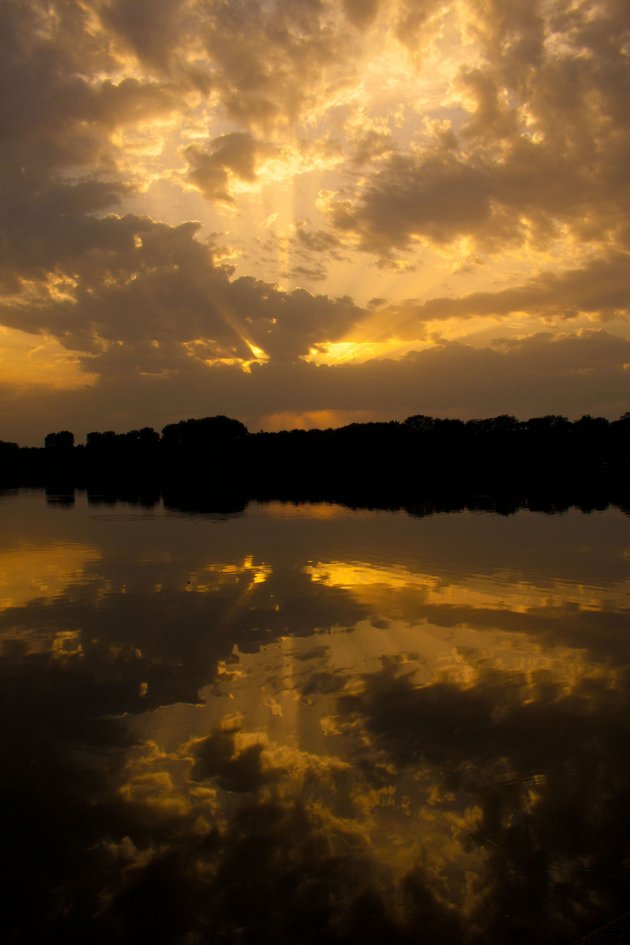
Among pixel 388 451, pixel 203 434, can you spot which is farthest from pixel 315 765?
pixel 203 434

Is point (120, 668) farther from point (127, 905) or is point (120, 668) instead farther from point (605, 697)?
point (605, 697)

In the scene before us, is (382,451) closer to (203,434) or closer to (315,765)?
(203,434)

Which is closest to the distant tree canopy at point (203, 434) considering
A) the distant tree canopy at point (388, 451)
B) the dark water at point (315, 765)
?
the distant tree canopy at point (388, 451)

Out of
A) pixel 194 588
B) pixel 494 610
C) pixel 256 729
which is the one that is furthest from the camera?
pixel 194 588

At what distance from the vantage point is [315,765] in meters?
10.0

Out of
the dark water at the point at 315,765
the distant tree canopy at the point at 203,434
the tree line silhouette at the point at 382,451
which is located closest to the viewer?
the dark water at the point at 315,765

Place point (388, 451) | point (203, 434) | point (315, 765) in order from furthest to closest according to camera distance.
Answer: point (203, 434), point (388, 451), point (315, 765)

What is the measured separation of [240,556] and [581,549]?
17684mm

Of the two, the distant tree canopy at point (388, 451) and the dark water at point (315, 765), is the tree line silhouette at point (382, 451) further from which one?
the dark water at point (315, 765)

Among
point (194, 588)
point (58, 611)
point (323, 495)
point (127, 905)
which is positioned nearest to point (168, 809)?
point (127, 905)

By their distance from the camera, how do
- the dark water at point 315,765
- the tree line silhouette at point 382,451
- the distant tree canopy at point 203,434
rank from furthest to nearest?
the distant tree canopy at point 203,434 → the tree line silhouette at point 382,451 → the dark water at point 315,765

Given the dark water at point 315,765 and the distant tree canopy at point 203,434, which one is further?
the distant tree canopy at point 203,434

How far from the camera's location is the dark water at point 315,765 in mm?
7098

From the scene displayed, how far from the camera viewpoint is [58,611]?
20000 mm
